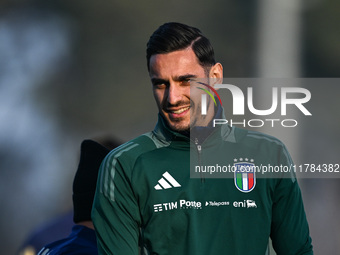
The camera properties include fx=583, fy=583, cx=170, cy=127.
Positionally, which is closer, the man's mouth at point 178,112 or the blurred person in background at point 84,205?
the man's mouth at point 178,112

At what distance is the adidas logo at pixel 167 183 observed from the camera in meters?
2.08

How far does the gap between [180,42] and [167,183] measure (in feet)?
1.67

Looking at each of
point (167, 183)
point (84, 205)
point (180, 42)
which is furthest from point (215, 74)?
point (84, 205)

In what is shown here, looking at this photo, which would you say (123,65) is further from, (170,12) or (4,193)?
(4,193)

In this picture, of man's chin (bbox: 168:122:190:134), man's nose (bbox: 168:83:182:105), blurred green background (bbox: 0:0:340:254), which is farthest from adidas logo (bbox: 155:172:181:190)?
blurred green background (bbox: 0:0:340:254)

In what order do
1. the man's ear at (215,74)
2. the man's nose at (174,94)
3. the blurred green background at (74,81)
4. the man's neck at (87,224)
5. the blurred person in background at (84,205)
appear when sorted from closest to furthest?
the man's nose at (174,94)
the man's ear at (215,74)
the blurred person in background at (84,205)
the man's neck at (87,224)
the blurred green background at (74,81)

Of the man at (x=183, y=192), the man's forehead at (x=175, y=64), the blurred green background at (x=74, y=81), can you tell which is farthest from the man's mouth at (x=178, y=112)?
the blurred green background at (x=74, y=81)

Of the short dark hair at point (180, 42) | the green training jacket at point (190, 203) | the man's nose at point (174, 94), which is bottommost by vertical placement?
the green training jacket at point (190, 203)

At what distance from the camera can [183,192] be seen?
6.82ft

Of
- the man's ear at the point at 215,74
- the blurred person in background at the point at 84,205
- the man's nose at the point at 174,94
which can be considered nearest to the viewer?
the man's nose at the point at 174,94

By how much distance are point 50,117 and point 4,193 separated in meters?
0.65

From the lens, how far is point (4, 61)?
434 cm

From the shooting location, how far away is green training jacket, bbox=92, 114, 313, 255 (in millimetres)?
2035

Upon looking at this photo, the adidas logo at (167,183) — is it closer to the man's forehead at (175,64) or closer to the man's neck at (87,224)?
the man's forehead at (175,64)
